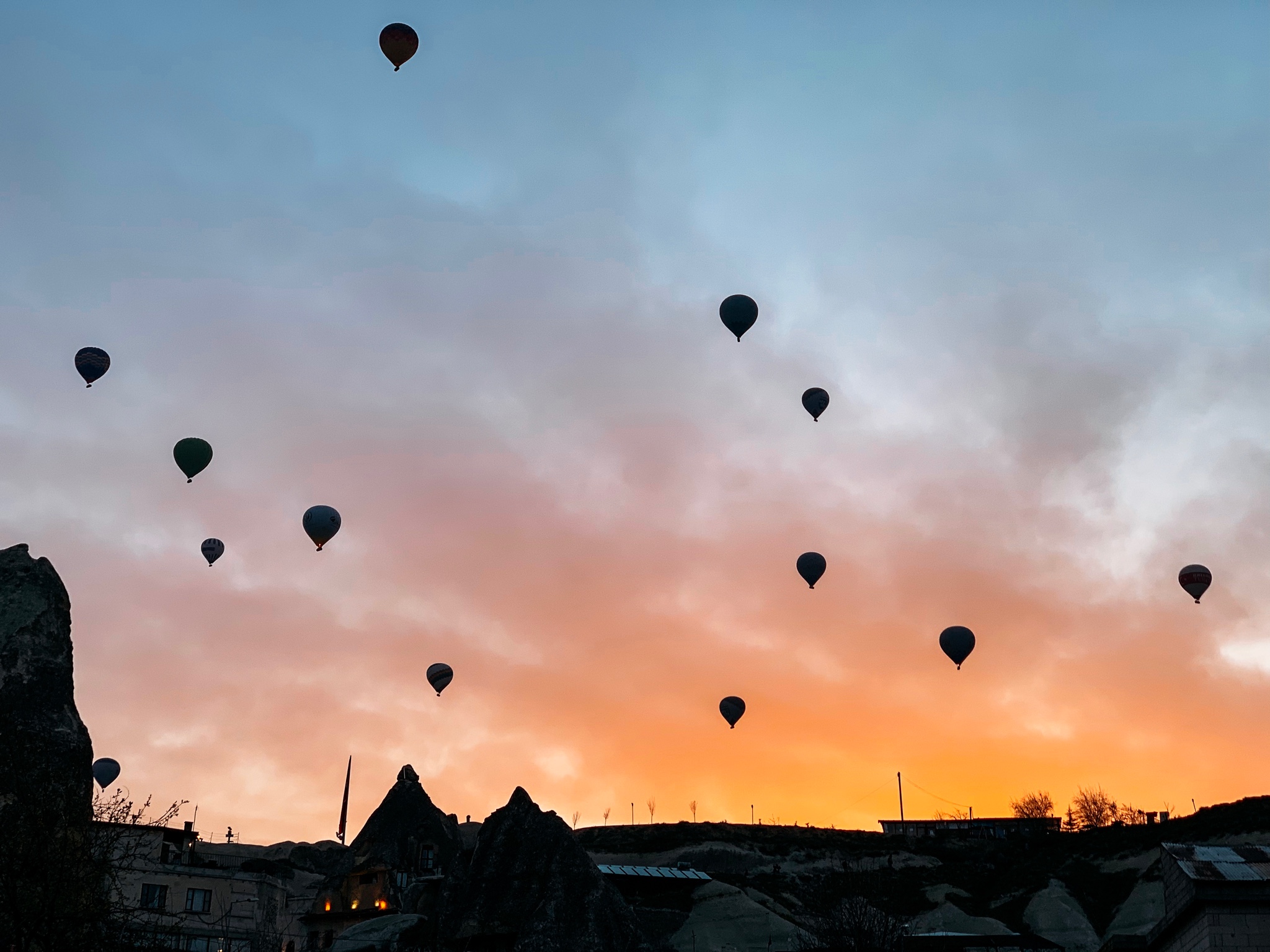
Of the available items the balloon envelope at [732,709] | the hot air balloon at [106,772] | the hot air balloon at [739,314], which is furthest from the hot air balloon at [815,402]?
the hot air balloon at [106,772]

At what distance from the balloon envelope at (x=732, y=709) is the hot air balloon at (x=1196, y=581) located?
127 feet

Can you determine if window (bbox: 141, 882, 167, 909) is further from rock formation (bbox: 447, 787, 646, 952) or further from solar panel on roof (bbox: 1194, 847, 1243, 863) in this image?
solar panel on roof (bbox: 1194, 847, 1243, 863)

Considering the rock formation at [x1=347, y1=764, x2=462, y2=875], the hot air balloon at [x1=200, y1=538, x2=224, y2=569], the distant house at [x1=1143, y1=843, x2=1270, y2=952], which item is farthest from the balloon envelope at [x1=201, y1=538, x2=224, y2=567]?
the distant house at [x1=1143, y1=843, x2=1270, y2=952]

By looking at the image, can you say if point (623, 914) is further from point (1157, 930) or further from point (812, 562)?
point (1157, 930)

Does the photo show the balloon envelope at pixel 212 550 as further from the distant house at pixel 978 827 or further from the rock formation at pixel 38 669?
the distant house at pixel 978 827

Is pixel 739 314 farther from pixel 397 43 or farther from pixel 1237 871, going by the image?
pixel 1237 871

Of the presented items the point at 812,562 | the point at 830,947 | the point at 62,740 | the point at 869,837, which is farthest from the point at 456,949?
the point at 869,837

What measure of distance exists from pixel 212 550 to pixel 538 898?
4170 centimetres

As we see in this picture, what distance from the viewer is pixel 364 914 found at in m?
98.4

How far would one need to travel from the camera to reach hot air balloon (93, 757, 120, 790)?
4621 inches

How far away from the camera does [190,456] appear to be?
245 ft

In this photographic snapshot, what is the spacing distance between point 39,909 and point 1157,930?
1168 inches

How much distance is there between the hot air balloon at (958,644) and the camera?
3467 inches

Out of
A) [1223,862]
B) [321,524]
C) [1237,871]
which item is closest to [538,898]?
[321,524]
